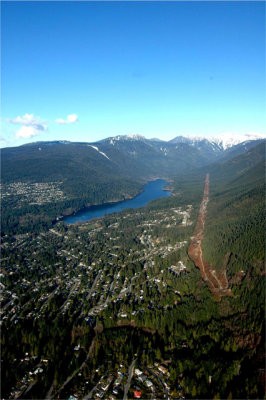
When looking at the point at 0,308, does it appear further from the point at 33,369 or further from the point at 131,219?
the point at 131,219

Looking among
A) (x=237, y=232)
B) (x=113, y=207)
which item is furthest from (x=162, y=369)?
(x=113, y=207)

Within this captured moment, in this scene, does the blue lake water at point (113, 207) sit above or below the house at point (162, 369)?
above

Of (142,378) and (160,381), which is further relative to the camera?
(142,378)

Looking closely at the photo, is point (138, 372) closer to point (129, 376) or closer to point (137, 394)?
point (129, 376)

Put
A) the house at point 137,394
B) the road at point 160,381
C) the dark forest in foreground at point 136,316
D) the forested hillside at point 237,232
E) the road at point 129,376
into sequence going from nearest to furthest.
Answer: the house at point 137,394 → the road at point 160,381 → the road at point 129,376 → the dark forest in foreground at point 136,316 → the forested hillside at point 237,232

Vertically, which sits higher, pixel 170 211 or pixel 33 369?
pixel 170 211

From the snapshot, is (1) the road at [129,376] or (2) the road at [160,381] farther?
(1) the road at [129,376]

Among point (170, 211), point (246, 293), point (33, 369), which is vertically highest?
point (170, 211)

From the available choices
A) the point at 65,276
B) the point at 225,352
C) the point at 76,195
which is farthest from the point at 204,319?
the point at 76,195

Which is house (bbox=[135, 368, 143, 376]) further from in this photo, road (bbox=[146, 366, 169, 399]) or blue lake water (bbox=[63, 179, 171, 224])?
blue lake water (bbox=[63, 179, 171, 224])

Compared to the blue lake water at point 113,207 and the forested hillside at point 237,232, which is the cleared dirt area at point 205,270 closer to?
the forested hillside at point 237,232

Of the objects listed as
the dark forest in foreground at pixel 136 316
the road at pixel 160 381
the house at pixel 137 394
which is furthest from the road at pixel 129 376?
the road at pixel 160 381
